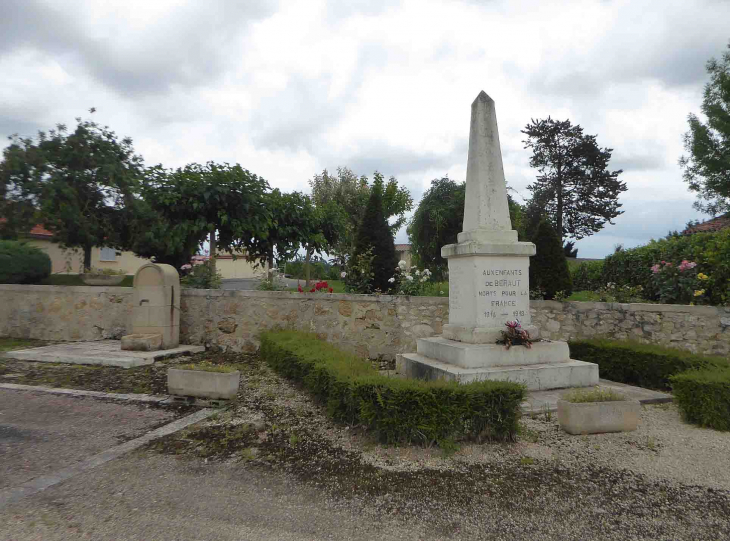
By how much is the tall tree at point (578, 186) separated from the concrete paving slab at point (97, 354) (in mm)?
34547

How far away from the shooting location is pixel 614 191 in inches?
1518

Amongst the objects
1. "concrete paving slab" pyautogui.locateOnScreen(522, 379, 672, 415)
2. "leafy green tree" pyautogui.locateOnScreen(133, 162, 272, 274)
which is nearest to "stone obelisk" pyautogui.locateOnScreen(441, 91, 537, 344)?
"concrete paving slab" pyautogui.locateOnScreen(522, 379, 672, 415)

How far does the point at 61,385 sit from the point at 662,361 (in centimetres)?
839

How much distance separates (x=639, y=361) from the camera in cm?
690

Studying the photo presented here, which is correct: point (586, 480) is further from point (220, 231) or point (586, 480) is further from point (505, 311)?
point (220, 231)

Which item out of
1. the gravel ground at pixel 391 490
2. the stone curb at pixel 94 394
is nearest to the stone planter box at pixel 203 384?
the stone curb at pixel 94 394

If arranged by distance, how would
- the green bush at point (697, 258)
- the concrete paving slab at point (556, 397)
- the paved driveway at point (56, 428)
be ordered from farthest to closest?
the green bush at point (697, 258)
the concrete paving slab at point (556, 397)
the paved driveway at point (56, 428)

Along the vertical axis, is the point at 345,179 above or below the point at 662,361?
above

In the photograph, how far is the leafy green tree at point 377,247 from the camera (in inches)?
444

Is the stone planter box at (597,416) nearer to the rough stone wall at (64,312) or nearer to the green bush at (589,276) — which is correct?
the rough stone wall at (64,312)

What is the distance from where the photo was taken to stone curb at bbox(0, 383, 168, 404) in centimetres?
610

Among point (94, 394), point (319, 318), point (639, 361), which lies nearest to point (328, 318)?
point (319, 318)

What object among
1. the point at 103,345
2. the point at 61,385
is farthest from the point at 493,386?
the point at 103,345

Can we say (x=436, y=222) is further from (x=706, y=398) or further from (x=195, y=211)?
(x=706, y=398)
